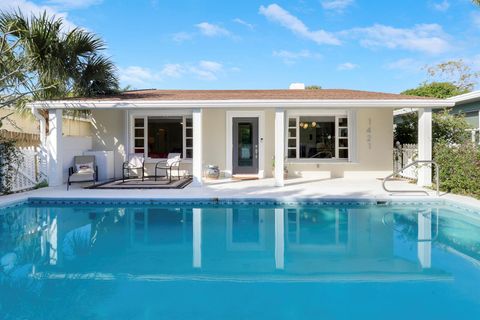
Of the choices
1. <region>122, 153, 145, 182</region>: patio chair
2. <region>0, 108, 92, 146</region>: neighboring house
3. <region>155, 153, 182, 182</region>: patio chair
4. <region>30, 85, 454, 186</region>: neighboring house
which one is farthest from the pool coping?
<region>0, 108, 92, 146</region>: neighboring house

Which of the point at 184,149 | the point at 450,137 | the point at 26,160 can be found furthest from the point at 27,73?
the point at 450,137

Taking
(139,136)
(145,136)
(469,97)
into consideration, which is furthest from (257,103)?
(469,97)

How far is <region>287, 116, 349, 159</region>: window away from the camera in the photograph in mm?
13906

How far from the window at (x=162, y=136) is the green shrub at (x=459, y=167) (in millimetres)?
8431

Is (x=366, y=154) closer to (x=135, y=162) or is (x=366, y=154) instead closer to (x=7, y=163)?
(x=135, y=162)

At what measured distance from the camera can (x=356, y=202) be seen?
906 centimetres

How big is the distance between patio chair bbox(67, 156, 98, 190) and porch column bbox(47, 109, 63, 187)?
449 mm

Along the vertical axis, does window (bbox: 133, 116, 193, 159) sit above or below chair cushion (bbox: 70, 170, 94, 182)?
above

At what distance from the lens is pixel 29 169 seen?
36.0ft

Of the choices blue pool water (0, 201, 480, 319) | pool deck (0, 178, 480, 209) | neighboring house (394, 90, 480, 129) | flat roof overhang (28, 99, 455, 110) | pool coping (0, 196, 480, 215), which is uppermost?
neighboring house (394, 90, 480, 129)

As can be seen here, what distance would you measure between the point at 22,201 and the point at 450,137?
1276 centimetres

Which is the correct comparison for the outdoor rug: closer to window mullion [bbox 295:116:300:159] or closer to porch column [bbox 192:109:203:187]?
porch column [bbox 192:109:203:187]

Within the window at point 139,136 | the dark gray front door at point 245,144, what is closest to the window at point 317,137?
the dark gray front door at point 245,144

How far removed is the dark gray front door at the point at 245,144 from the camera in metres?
13.8
